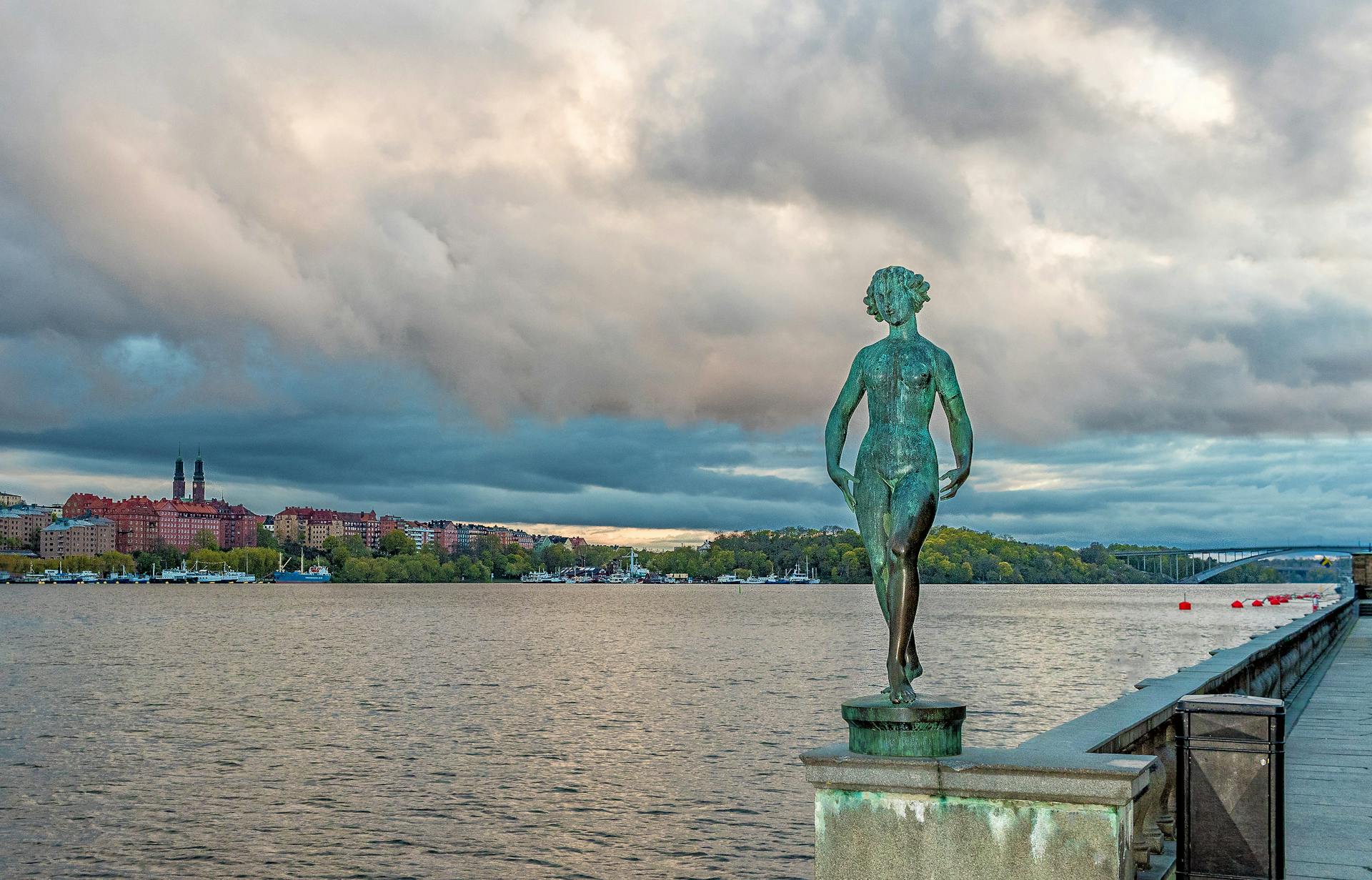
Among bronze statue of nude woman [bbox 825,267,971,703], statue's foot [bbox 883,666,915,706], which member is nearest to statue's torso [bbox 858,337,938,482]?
bronze statue of nude woman [bbox 825,267,971,703]

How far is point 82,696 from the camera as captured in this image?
4881 centimetres

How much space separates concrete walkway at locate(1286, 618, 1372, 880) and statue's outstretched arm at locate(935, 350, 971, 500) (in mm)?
4017

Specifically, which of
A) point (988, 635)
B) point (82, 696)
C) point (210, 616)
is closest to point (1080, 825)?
point (82, 696)

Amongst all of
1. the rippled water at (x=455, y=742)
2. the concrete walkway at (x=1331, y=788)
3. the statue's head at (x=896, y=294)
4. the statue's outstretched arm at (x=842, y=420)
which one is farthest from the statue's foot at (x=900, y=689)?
the rippled water at (x=455, y=742)

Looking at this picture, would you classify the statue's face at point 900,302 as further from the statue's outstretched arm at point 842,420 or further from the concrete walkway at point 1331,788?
the concrete walkway at point 1331,788

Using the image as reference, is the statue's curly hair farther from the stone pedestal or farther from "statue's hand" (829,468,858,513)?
the stone pedestal

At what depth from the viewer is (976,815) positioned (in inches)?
259

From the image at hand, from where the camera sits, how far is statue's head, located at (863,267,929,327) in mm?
7465

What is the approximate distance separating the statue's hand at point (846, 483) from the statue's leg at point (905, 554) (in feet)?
0.93

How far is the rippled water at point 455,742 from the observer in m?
22.8

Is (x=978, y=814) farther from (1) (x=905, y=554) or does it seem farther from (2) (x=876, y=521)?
(2) (x=876, y=521)

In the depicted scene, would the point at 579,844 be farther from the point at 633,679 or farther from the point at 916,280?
the point at 633,679

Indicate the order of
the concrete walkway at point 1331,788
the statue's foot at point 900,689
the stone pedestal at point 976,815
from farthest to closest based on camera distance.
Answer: the concrete walkway at point 1331,788, the statue's foot at point 900,689, the stone pedestal at point 976,815

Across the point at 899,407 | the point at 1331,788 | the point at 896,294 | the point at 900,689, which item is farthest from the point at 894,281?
the point at 1331,788
